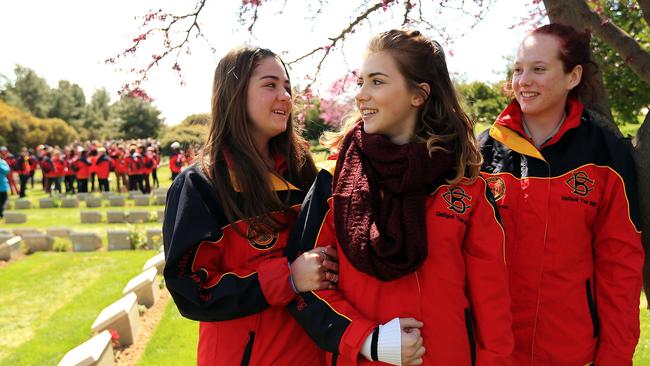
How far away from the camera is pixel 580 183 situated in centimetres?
234

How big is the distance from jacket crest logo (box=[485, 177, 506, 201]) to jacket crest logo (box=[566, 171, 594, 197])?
28cm

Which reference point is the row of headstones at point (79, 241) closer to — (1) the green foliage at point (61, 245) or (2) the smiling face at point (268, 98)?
(1) the green foliage at point (61, 245)

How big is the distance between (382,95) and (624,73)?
9192 mm

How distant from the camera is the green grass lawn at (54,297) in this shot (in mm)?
6027

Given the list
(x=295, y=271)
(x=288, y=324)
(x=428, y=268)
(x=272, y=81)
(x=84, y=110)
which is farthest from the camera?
(x=84, y=110)

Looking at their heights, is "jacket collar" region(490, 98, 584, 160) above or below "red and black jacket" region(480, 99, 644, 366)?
above

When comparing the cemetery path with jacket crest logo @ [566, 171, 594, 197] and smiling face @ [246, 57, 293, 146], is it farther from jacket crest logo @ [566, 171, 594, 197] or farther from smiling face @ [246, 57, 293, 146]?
jacket crest logo @ [566, 171, 594, 197]

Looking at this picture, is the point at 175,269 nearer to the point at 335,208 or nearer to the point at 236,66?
the point at 335,208

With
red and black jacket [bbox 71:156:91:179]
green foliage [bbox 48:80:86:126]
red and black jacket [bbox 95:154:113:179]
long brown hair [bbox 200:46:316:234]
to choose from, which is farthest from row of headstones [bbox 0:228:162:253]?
green foliage [bbox 48:80:86:126]

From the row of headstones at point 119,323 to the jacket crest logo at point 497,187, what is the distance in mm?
3529

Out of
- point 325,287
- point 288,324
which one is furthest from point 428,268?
point 288,324

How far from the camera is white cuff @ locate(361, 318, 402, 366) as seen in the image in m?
1.87

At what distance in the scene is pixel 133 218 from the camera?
14.2 meters

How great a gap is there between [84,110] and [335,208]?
67.9m
